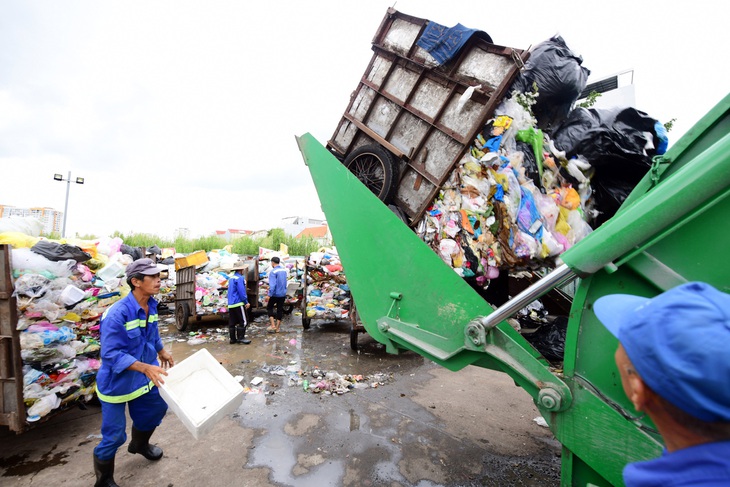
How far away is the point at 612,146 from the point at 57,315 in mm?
4714

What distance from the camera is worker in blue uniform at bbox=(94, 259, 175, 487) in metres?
2.23

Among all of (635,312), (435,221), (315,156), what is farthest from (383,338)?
(635,312)

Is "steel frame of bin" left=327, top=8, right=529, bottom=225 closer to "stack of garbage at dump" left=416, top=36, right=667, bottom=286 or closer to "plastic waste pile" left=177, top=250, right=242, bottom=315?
"stack of garbage at dump" left=416, top=36, right=667, bottom=286

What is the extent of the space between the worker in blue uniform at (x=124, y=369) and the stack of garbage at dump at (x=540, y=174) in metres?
2.23

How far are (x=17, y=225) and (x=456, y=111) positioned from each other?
4.31 m

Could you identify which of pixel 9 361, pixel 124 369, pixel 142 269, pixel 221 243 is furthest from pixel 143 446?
pixel 221 243

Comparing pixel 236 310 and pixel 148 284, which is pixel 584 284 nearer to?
pixel 148 284

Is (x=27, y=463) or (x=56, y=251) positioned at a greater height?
(x=56, y=251)

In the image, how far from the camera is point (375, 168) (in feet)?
10.7

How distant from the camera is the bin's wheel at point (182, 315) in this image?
6761 millimetres

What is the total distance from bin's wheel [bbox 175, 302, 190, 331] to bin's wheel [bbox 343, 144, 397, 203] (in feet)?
17.1

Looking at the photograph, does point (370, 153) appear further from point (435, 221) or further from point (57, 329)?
point (57, 329)

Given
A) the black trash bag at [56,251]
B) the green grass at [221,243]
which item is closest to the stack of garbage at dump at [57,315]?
the black trash bag at [56,251]

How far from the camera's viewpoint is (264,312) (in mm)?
8453
